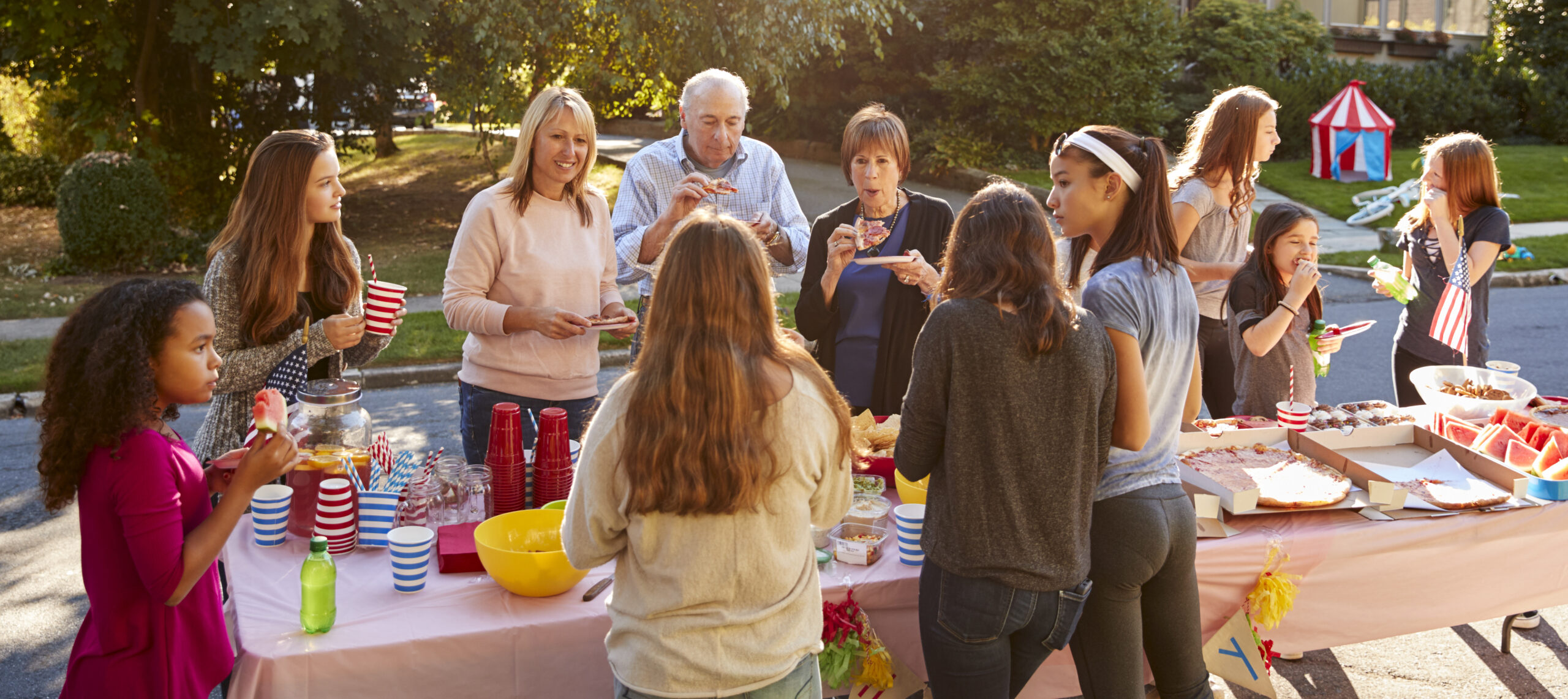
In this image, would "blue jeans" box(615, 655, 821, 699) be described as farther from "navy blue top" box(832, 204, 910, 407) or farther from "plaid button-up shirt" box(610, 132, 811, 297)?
"plaid button-up shirt" box(610, 132, 811, 297)

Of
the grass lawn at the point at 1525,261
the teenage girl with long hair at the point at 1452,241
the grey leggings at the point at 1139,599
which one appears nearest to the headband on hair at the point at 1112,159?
the grey leggings at the point at 1139,599

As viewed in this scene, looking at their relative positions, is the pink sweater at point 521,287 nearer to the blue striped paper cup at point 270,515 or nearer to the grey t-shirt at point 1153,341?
the blue striped paper cup at point 270,515

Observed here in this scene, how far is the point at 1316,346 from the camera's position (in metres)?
4.25

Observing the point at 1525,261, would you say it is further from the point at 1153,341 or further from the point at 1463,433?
the point at 1153,341

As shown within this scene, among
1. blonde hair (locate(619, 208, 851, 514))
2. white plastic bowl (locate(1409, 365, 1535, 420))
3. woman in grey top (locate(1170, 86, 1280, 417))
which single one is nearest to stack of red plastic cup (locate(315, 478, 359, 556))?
blonde hair (locate(619, 208, 851, 514))

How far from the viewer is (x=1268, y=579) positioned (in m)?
3.10

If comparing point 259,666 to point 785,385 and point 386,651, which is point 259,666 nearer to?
point 386,651

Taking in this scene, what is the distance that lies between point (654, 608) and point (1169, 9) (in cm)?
1741

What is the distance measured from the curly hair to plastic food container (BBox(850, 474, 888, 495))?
6.09ft

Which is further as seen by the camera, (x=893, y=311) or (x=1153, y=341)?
(x=893, y=311)

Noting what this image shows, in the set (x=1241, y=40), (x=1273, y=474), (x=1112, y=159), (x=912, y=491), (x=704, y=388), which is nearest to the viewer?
(x=704, y=388)

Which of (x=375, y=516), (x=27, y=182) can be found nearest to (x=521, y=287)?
(x=375, y=516)

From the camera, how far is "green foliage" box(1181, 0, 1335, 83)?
61.7ft

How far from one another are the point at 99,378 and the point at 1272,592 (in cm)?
298
